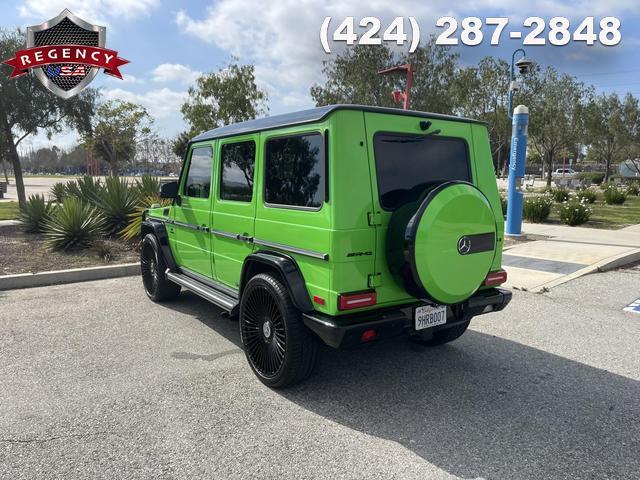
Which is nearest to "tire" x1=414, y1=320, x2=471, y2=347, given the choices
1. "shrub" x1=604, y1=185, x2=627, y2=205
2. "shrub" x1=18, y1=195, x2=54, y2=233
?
"shrub" x1=18, y1=195, x2=54, y2=233

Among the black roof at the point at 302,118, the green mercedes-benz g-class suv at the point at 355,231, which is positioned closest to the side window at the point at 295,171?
the green mercedes-benz g-class suv at the point at 355,231

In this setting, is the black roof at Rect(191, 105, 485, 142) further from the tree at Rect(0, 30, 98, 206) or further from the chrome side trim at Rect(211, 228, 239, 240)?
the tree at Rect(0, 30, 98, 206)

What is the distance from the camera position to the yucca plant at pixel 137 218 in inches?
353

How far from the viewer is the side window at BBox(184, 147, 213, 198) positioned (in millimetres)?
4766

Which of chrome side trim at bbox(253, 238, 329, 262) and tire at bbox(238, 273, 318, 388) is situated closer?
chrome side trim at bbox(253, 238, 329, 262)

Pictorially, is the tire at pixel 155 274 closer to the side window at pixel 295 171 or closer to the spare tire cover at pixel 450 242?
the side window at pixel 295 171

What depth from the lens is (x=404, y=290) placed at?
3398mm

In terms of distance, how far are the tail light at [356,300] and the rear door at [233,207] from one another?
3.81ft

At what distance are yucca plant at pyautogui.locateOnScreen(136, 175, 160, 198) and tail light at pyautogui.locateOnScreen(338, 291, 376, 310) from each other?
8204 millimetres

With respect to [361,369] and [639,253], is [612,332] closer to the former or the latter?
[361,369]

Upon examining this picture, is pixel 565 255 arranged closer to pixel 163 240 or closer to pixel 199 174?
pixel 199 174

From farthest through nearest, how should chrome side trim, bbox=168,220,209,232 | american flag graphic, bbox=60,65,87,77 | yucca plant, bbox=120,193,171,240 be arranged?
american flag graphic, bbox=60,65,87,77 < yucca plant, bbox=120,193,171,240 < chrome side trim, bbox=168,220,209,232

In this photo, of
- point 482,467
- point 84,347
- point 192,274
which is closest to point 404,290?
point 482,467

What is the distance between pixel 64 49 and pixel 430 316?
13.7 metres
